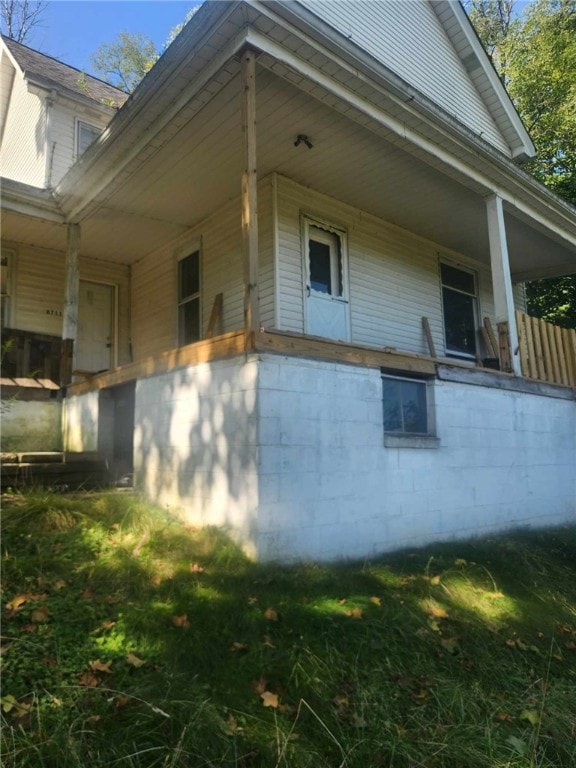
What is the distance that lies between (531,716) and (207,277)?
23.2 ft

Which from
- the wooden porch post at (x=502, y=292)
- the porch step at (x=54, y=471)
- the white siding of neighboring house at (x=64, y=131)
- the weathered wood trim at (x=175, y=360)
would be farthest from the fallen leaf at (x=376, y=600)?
the white siding of neighboring house at (x=64, y=131)

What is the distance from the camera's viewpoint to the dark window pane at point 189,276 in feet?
29.0

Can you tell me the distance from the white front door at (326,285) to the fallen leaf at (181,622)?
471cm

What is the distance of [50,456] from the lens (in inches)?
235

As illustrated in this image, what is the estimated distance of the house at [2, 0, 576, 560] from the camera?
457cm

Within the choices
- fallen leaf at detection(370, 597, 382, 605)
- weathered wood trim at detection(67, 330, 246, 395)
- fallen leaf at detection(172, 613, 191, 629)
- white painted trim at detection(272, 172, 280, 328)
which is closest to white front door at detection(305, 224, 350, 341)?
white painted trim at detection(272, 172, 280, 328)

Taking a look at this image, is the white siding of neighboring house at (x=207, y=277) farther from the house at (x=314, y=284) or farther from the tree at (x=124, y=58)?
the tree at (x=124, y=58)

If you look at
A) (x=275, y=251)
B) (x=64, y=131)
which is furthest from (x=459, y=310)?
(x=64, y=131)

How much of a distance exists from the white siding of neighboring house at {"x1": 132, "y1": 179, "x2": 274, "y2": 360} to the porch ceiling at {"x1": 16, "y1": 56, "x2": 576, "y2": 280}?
230 millimetres

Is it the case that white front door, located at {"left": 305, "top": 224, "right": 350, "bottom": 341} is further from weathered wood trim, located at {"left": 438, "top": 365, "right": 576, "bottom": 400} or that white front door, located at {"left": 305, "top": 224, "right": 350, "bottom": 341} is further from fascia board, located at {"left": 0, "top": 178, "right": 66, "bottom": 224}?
fascia board, located at {"left": 0, "top": 178, "right": 66, "bottom": 224}

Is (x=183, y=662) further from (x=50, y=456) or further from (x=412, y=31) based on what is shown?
(x=412, y=31)

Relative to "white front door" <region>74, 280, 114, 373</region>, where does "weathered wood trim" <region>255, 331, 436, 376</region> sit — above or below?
below

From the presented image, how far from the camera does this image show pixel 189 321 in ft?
29.3

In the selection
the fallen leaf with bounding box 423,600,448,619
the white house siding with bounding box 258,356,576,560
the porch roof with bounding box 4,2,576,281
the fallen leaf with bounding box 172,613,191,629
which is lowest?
the fallen leaf with bounding box 423,600,448,619
